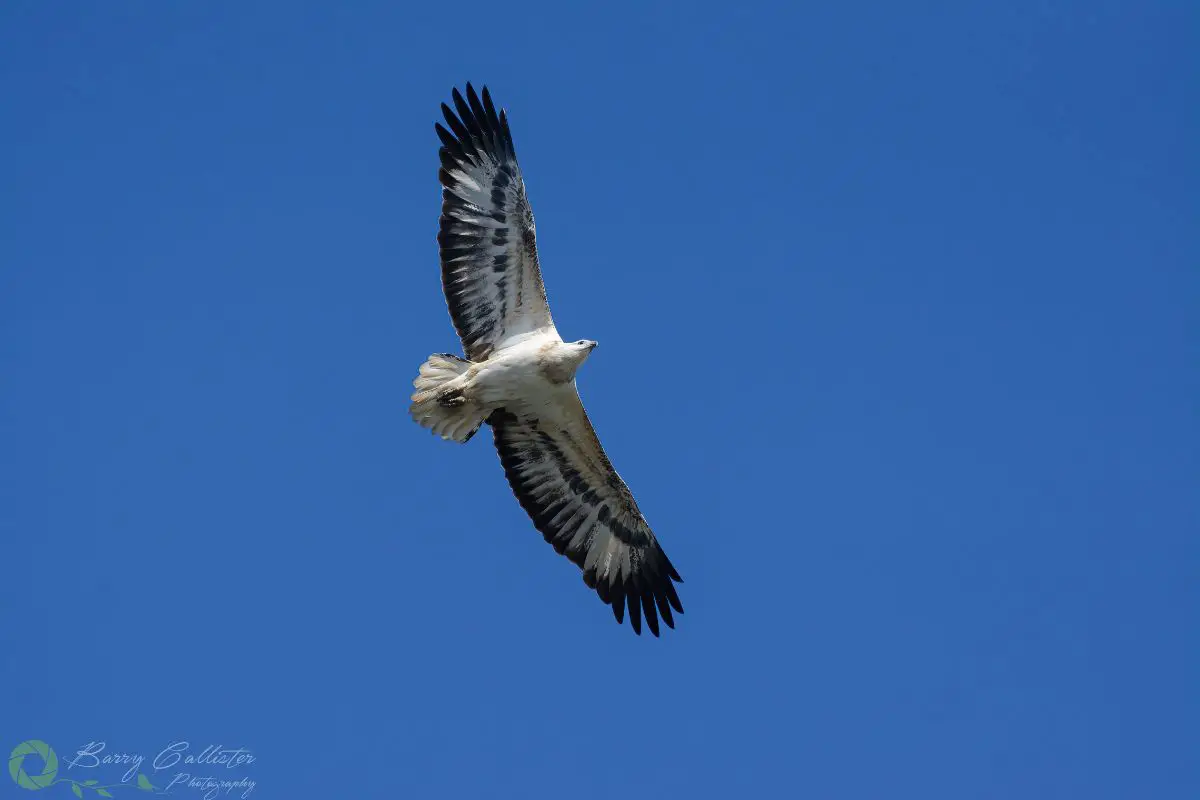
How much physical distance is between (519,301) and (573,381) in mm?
965

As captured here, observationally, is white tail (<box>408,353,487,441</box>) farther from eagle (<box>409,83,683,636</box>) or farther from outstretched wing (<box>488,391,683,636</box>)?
outstretched wing (<box>488,391,683,636</box>)

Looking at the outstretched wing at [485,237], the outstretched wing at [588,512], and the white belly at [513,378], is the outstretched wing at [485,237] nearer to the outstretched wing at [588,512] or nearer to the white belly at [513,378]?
the white belly at [513,378]

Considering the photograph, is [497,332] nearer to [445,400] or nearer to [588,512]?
[445,400]

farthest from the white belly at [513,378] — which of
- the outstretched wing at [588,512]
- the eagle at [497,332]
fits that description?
the outstretched wing at [588,512]

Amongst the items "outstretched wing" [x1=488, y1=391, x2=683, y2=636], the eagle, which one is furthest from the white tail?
"outstretched wing" [x1=488, y1=391, x2=683, y2=636]

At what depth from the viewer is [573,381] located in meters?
13.9

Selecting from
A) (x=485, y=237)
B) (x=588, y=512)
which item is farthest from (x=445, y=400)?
(x=588, y=512)

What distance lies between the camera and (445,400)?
13.9 meters


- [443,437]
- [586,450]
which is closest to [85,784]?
[443,437]

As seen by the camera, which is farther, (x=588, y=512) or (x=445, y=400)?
(x=588, y=512)

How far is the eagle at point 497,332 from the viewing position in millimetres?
13867

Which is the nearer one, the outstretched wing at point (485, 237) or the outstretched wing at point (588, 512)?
the outstretched wing at point (485, 237)

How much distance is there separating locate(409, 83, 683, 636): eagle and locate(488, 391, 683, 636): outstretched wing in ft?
0.07

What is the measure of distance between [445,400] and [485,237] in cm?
162
